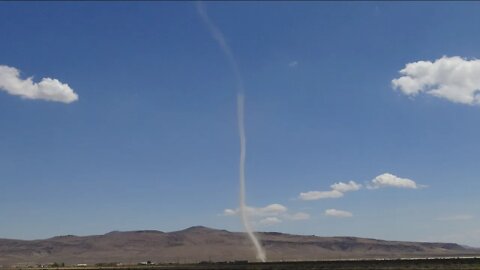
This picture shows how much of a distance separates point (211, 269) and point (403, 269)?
98.5ft

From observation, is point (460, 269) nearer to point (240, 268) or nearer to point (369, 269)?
point (369, 269)

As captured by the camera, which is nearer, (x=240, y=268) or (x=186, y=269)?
(x=240, y=268)

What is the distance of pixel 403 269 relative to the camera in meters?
91.8

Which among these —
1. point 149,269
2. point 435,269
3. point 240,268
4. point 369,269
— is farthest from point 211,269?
point 435,269

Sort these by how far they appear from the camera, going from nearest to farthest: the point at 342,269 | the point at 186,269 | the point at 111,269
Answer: the point at 342,269 → the point at 186,269 → the point at 111,269

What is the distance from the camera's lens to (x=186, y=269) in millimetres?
107750

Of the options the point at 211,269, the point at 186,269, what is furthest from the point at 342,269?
the point at 186,269

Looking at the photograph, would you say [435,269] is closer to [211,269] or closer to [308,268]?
[308,268]

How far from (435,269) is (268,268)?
25437 mm

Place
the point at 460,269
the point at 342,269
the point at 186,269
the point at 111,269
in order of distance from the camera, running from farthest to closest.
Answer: the point at 111,269
the point at 186,269
the point at 342,269
the point at 460,269

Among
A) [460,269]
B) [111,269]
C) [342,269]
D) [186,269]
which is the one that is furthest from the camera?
[111,269]

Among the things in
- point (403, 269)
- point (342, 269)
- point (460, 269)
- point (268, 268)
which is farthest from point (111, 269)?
point (460, 269)

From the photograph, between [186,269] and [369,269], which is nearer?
[369,269]

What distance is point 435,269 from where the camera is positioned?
8994 centimetres
